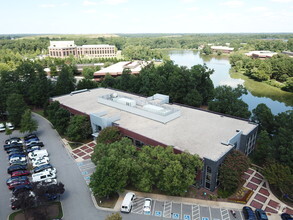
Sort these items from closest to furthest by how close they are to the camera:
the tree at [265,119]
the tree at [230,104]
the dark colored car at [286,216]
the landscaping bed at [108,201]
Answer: the dark colored car at [286,216] → the landscaping bed at [108,201] → the tree at [265,119] → the tree at [230,104]

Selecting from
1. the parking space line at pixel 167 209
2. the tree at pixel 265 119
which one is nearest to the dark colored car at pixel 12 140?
the parking space line at pixel 167 209

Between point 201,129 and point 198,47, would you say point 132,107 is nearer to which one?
point 201,129

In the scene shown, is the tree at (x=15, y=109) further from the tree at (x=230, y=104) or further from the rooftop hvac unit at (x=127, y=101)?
the tree at (x=230, y=104)

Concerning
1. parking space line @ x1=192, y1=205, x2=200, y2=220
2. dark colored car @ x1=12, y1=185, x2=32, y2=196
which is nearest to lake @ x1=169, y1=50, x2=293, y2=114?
parking space line @ x1=192, y1=205, x2=200, y2=220

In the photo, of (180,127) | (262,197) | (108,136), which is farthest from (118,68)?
(262,197)

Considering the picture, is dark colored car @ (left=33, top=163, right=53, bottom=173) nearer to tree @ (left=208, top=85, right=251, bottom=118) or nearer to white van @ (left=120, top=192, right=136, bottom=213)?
white van @ (left=120, top=192, right=136, bottom=213)

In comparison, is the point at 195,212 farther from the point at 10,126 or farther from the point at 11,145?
the point at 10,126

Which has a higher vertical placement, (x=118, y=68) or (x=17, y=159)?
(x=118, y=68)
